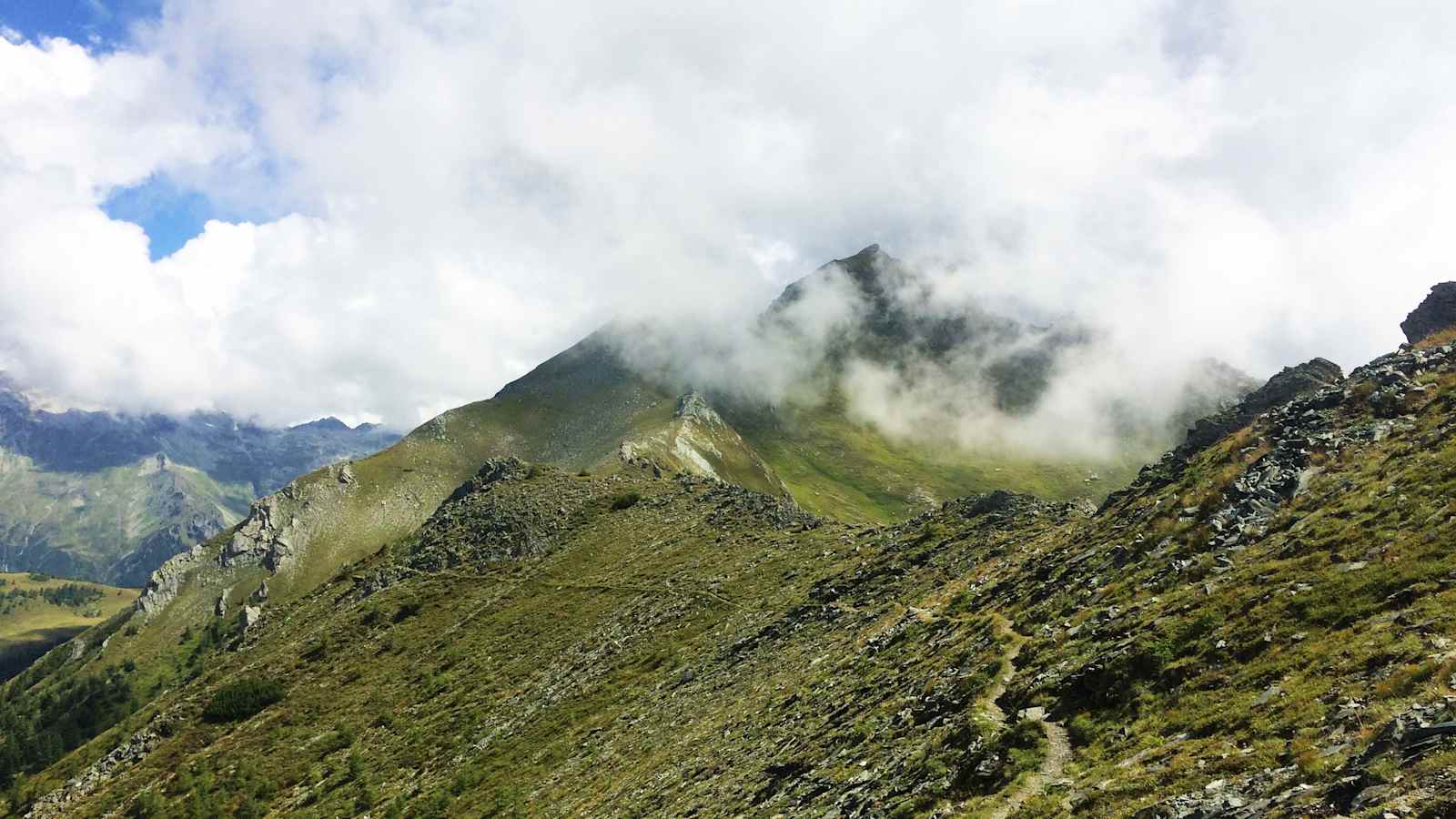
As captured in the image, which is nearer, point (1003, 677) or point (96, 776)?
point (1003, 677)

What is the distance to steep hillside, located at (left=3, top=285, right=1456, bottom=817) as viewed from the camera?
18.7m

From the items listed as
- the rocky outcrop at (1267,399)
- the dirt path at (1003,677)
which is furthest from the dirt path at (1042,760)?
the rocky outcrop at (1267,399)

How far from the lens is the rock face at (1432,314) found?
54.8m

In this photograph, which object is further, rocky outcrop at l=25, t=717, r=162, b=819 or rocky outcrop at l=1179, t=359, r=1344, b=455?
rocky outcrop at l=25, t=717, r=162, b=819

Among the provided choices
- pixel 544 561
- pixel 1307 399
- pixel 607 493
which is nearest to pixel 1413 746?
pixel 1307 399

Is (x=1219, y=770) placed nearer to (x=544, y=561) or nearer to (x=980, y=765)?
(x=980, y=765)

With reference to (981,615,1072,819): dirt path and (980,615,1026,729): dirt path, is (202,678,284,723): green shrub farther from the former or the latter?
(981,615,1072,819): dirt path

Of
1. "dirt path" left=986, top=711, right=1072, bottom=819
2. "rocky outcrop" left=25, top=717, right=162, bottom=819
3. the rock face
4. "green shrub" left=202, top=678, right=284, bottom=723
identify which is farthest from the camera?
"green shrub" left=202, top=678, right=284, bottom=723

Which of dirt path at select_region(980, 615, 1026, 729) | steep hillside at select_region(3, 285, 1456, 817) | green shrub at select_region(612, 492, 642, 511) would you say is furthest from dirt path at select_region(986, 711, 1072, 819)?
green shrub at select_region(612, 492, 642, 511)

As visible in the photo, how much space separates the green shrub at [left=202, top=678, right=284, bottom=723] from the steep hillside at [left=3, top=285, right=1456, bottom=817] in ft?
1.31

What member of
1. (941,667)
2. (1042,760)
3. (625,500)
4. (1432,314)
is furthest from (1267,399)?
(625,500)

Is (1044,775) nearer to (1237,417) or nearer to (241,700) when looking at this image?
(1237,417)

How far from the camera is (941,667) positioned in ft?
117

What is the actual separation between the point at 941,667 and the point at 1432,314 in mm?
52661
